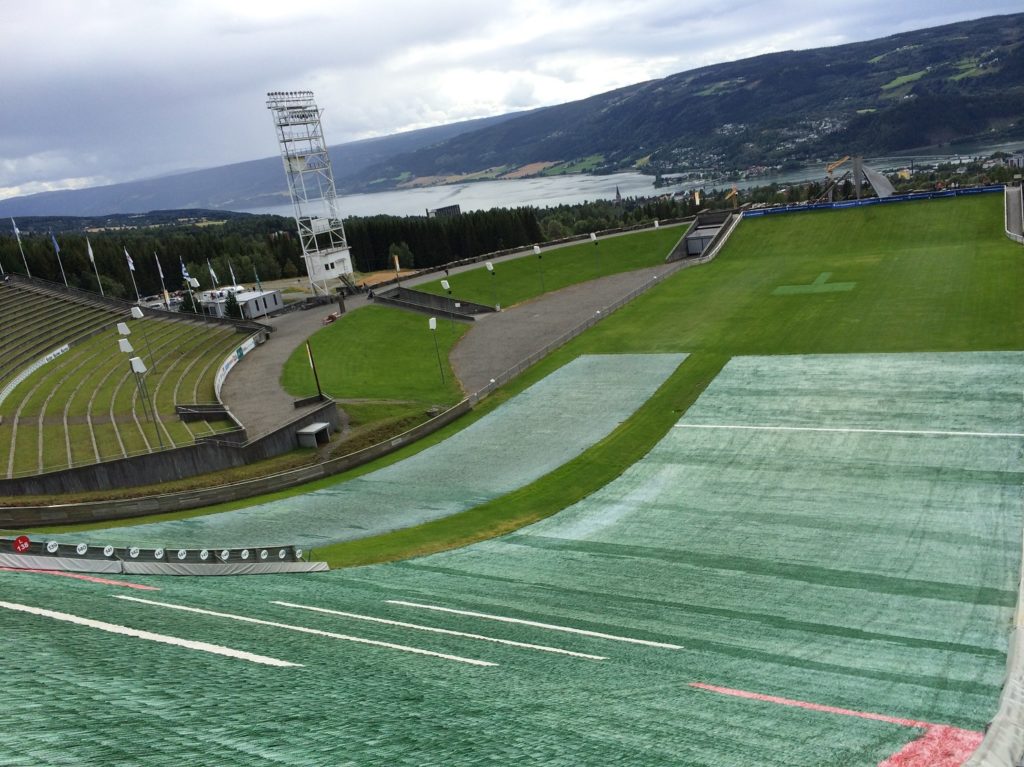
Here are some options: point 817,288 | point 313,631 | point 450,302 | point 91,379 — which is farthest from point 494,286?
point 313,631

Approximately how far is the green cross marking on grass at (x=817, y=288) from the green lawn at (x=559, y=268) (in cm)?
2136

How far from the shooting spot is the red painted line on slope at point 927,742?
1149 centimetres

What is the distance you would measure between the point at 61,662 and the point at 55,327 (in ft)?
162

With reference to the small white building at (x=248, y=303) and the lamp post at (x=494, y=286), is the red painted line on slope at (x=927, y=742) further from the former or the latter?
the small white building at (x=248, y=303)

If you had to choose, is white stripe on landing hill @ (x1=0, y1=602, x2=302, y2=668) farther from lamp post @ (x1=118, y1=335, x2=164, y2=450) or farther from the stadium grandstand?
lamp post @ (x1=118, y1=335, x2=164, y2=450)

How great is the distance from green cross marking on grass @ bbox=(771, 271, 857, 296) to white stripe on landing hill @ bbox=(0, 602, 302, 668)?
51416 millimetres

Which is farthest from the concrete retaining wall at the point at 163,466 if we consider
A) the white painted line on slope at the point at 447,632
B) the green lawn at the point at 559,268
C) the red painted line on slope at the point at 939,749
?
the green lawn at the point at 559,268

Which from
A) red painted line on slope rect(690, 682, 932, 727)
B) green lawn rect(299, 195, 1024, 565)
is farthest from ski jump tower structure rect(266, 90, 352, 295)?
red painted line on slope rect(690, 682, 932, 727)

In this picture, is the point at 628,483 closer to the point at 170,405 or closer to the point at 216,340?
the point at 170,405

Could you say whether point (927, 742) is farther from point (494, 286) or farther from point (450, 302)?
point (494, 286)

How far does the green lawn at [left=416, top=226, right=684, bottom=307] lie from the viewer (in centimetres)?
7206

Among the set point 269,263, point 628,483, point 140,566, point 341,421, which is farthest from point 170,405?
point 269,263

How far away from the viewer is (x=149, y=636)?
14.8m

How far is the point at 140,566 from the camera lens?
67.5 feet
